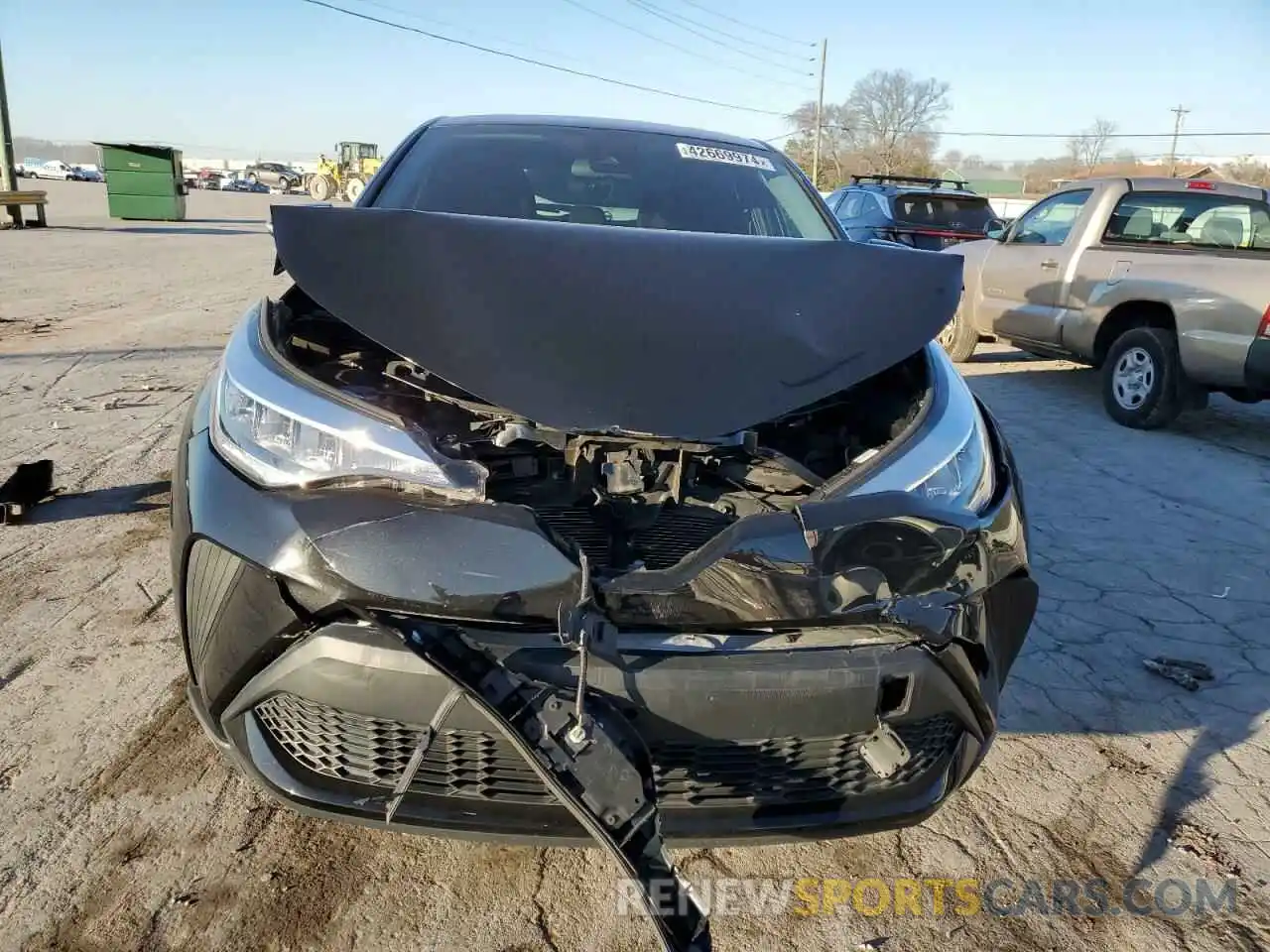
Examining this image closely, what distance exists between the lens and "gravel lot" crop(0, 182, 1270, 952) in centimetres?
183

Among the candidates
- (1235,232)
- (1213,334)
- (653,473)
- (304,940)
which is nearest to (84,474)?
(304,940)

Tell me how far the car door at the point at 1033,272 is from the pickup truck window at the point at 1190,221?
0.39 meters

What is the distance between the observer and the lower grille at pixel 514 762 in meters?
1.59

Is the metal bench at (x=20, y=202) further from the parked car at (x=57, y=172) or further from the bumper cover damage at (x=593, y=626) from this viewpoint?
the parked car at (x=57, y=172)

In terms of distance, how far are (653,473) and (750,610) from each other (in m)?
0.42

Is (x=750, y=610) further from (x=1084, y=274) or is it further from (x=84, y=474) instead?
(x=1084, y=274)

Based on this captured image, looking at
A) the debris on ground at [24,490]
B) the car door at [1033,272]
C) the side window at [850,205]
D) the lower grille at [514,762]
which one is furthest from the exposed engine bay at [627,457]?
the side window at [850,205]

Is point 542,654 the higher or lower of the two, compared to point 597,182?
lower

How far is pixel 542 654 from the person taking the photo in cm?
150

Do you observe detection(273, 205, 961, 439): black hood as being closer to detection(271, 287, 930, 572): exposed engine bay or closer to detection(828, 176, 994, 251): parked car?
detection(271, 287, 930, 572): exposed engine bay

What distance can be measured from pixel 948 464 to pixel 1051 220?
6589 mm

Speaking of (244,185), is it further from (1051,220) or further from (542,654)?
(542,654)

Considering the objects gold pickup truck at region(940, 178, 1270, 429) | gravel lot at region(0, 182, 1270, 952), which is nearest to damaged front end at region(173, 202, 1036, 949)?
gravel lot at region(0, 182, 1270, 952)

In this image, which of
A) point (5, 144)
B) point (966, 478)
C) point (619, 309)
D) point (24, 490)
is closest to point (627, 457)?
point (619, 309)
